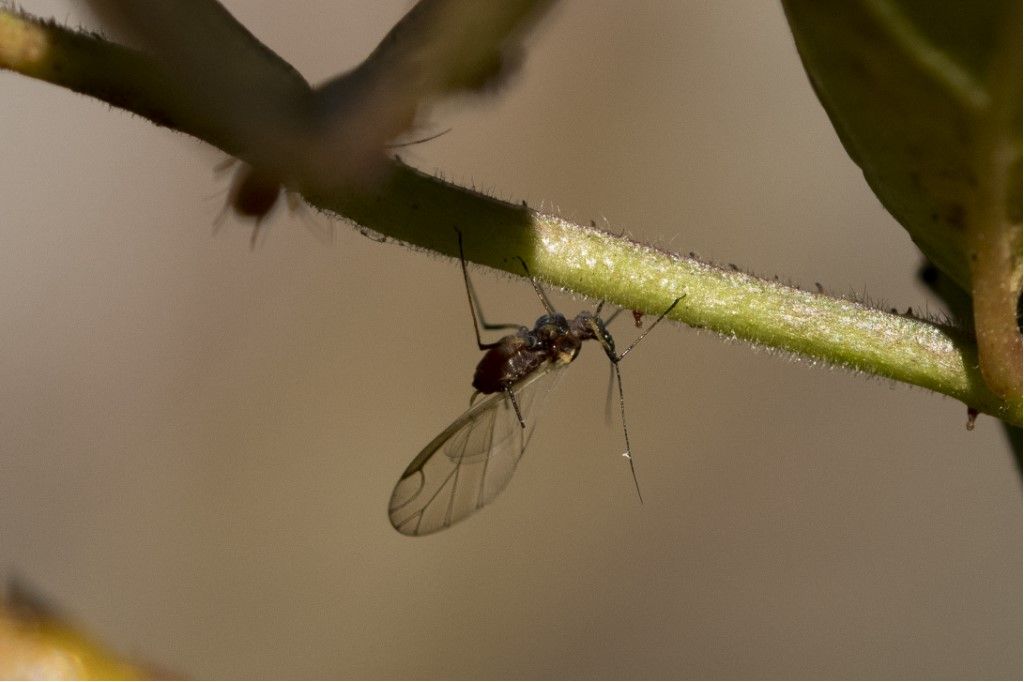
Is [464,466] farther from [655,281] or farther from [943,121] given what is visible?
[943,121]

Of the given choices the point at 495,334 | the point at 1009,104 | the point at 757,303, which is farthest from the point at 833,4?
the point at 495,334

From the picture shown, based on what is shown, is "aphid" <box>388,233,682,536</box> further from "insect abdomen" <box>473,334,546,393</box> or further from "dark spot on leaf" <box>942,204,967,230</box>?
"dark spot on leaf" <box>942,204,967,230</box>

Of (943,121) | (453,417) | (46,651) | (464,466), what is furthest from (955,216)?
(453,417)

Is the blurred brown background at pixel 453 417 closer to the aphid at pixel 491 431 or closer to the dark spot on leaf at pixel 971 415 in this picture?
the aphid at pixel 491 431

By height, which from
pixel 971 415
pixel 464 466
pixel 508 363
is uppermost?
pixel 508 363

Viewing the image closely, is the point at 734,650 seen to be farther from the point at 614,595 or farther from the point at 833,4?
the point at 833,4
